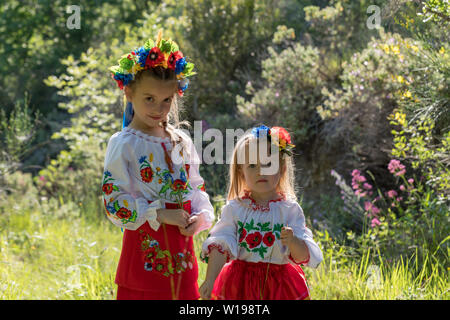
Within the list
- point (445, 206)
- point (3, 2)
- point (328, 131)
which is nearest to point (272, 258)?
point (445, 206)

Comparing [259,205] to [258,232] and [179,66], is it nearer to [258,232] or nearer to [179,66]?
[258,232]

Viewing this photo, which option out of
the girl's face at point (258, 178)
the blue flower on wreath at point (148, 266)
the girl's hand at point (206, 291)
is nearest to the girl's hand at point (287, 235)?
the girl's face at point (258, 178)

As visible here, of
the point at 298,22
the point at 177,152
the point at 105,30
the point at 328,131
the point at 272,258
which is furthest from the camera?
the point at 105,30

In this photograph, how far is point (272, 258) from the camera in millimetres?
2404

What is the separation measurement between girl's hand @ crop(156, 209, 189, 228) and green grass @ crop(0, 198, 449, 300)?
1354mm

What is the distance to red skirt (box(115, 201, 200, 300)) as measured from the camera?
8.18ft

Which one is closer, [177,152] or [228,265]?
[228,265]

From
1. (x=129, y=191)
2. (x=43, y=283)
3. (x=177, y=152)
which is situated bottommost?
(x=43, y=283)

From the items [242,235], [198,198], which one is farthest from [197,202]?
[242,235]

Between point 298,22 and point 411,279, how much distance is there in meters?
4.80

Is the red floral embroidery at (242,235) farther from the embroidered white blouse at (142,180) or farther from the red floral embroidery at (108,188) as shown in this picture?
the red floral embroidery at (108,188)

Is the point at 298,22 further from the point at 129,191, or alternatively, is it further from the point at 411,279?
the point at 129,191

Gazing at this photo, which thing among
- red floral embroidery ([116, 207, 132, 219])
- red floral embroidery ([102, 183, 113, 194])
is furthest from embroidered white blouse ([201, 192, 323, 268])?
red floral embroidery ([102, 183, 113, 194])

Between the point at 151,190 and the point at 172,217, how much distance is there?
0.17m
